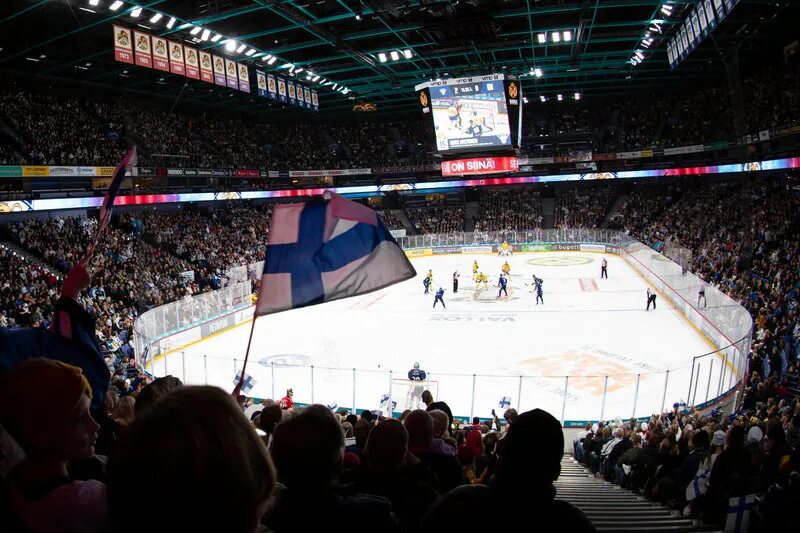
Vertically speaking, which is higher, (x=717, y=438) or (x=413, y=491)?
(x=413, y=491)

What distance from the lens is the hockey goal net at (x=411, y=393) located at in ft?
46.8

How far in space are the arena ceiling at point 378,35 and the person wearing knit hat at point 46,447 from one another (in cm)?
2336

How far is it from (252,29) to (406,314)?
16.2 meters

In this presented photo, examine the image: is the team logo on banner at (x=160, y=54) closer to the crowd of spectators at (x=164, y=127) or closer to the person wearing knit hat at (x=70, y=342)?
the crowd of spectators at (x=164, y=127)

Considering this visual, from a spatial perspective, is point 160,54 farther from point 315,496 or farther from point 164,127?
point 315,496

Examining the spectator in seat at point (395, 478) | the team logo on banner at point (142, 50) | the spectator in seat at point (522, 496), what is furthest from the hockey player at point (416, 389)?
the team logo on banner at point (142, 50)

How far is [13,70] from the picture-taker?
108ft

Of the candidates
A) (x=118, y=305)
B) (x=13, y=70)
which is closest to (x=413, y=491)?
(x=118, y=305)

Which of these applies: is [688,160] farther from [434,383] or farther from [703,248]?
[434,383]

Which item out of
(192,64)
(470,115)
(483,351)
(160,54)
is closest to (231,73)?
(192,64)

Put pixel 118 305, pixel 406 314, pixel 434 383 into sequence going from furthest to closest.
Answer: pixel 406 314, pixel 118 305, pixel 434 383

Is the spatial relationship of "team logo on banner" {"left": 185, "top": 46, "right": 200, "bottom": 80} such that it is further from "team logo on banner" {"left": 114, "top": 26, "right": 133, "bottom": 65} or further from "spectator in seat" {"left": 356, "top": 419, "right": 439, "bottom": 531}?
"spectator in seat" {"left": 356, "top": 419, "right": 439, "bottom": 531}

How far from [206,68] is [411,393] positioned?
63.5 feet

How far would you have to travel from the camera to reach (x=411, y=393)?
14570 millimetres
